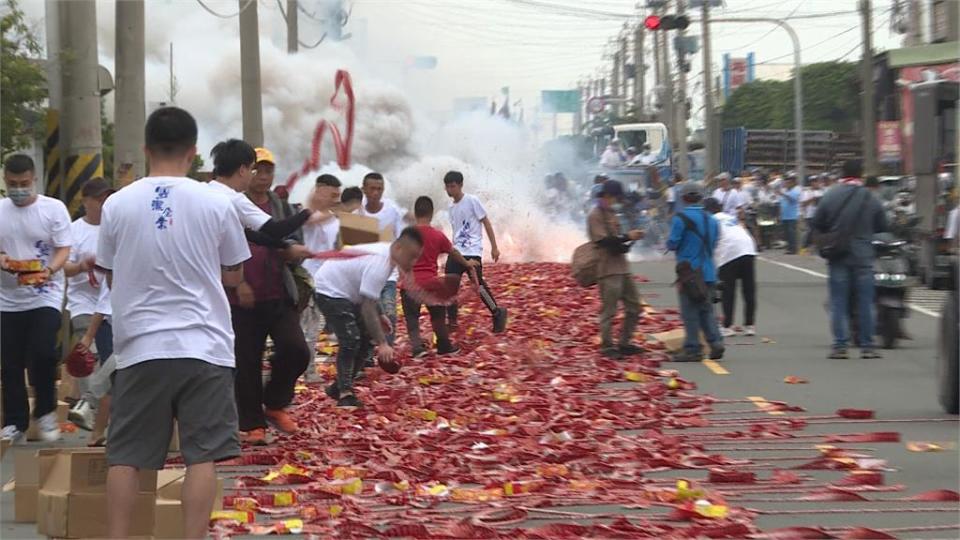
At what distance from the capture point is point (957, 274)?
11.1 m

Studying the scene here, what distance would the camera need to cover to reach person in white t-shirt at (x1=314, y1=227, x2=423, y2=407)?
11641mm

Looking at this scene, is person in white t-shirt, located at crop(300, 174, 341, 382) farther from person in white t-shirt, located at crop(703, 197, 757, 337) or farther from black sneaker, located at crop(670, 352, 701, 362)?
person in white t-shirt, located at crop(703, 197, 757, 337)

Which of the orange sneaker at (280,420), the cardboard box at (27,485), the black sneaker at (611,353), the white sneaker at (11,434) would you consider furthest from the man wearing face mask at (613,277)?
the cardboard box at (27,485)

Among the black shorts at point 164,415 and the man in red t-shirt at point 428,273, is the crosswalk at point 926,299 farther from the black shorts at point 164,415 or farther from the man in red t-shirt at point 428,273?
the black shorts at point 164,415

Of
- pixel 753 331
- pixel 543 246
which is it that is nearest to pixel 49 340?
pixel 753 331

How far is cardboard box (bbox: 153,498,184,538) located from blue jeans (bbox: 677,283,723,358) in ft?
29.2

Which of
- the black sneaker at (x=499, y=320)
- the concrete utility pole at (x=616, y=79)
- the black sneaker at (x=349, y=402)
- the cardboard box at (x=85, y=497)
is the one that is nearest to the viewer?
the cardboard box at (x=85, y=497)

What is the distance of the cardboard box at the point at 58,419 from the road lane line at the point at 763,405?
196 inches

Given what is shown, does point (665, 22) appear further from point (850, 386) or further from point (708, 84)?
point (850, 386)

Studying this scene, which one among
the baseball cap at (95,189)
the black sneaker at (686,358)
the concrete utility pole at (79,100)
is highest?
the concrete utility pole at (79,100)

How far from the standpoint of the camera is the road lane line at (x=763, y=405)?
38.3ft

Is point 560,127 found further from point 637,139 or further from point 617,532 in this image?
point 617,532

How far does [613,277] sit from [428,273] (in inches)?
72.9

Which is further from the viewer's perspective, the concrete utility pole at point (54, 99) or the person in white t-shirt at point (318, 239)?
the concrete utility pole at point (54, 99)
